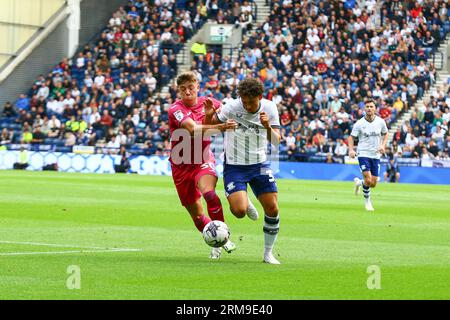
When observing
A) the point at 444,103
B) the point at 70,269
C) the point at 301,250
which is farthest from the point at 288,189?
the point at 70,269

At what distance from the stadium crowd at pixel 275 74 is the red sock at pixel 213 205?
31.2 metres

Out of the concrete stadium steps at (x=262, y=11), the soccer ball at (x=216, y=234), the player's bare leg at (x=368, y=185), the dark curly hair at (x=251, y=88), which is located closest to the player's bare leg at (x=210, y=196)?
the soccer ball at (x=216, y=234)

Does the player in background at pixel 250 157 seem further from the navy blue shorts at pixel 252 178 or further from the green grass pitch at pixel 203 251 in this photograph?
the green grass pitch at pixel 203 251

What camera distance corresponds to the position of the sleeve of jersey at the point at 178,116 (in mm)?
14570

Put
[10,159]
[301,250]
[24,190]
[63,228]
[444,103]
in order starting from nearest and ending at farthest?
[301,250] → [63,228] → [24,190] → [444,103] → [10,159]

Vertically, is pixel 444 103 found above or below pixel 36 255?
above

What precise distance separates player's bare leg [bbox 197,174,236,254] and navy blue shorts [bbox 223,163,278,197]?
0.35 m

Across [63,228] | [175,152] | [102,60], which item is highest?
[102,60]

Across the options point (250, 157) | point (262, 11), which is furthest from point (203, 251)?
point (262, 11)

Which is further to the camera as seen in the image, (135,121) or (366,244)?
(135,121)

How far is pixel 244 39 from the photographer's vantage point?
5412 centimetres

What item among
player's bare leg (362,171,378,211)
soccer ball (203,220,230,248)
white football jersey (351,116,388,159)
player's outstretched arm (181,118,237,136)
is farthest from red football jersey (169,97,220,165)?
white football jersey (351,116,388,159)

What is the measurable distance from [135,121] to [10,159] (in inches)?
238

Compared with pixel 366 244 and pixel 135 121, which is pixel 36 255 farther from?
pixel 135 121
